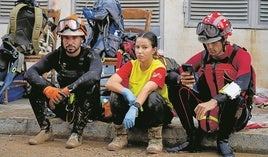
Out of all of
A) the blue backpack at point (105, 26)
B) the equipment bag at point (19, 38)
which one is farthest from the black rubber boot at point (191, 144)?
the equipment bag at point (19, 38)

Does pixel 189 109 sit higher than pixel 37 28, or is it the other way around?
pixel 37 28

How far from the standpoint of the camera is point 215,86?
5.30 m

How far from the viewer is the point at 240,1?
25.8 feet

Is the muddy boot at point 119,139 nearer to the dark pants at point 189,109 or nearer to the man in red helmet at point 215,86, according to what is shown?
the man in red helmet at point 215,86

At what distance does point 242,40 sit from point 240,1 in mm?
531

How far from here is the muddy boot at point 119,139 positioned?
5509 millimetres

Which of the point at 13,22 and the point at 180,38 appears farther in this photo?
the point at 180,38

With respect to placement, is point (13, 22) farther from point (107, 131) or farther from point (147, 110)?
point (147, 110)

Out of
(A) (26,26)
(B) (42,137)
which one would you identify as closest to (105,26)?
(A) (26,26)

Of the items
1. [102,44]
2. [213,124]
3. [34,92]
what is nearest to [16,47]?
[102,44]

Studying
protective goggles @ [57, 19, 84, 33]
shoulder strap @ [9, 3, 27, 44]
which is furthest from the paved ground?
protective goggles @ [57, 19, 84, 33]

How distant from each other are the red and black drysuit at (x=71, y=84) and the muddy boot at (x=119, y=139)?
350mm

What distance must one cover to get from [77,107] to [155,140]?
0.85 meters

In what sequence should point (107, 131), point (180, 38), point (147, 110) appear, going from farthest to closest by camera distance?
point (180, 38) < point (107, 131) < point (147, 110)
